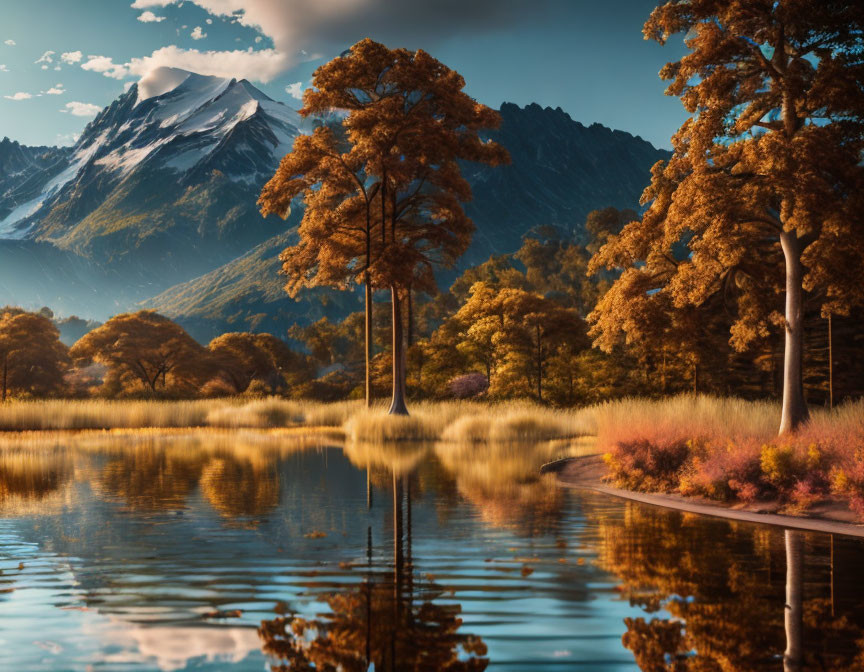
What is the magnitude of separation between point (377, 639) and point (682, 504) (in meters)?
9.38

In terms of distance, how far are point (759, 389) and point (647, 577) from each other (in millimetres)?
36826

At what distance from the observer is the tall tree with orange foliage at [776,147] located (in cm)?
1862

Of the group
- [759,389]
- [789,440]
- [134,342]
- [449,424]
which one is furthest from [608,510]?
[134,342]

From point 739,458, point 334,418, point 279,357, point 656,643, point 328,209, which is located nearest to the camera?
point 656,643

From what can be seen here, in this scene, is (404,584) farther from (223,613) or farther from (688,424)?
(688,424)

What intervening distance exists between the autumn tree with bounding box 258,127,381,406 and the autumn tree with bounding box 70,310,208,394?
32330 millimetres

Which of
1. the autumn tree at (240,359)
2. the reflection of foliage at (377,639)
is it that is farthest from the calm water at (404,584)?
the autumn tree at (240,359)

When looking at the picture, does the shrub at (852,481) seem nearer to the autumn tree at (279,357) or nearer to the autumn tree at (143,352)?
the autumn tree at (143,352)

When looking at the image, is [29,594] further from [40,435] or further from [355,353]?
[355,353]

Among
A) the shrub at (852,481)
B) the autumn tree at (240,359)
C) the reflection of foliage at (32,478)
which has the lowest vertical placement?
the reflection of foliage at (32,478)

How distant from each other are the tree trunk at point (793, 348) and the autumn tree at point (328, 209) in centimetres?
2005

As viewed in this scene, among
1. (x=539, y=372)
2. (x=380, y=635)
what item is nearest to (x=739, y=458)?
(x=380, y=635)

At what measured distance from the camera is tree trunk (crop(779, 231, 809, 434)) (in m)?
19.1

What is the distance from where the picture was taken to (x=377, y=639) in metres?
6.27
